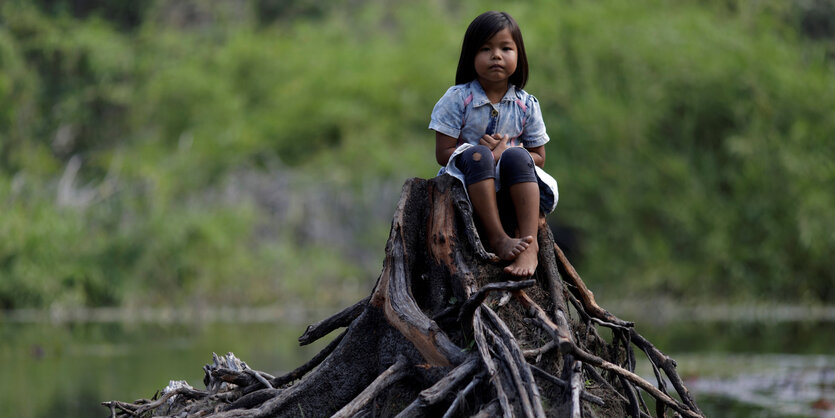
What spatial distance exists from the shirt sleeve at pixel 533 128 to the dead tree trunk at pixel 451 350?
384 mm

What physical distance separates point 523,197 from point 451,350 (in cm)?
66

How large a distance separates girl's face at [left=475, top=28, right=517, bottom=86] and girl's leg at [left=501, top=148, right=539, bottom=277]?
37cm

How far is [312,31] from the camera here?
103ft

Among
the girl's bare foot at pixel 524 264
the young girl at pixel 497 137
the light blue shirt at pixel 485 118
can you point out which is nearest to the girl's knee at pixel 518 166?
the young girl at pixel 497 137

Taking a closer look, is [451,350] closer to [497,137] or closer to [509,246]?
[509,246]

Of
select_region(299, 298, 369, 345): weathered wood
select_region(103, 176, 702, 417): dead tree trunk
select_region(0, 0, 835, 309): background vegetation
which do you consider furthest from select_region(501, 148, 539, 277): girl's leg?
select_region(0, 0, 835, 309): background vegetation

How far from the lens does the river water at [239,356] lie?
8539mm

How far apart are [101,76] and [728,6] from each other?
12.5 metres

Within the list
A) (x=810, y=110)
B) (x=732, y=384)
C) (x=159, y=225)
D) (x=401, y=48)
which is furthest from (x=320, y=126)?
(x=732, y=384)

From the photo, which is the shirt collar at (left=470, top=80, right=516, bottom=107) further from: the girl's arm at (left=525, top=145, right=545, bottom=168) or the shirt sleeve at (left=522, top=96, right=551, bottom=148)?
the girl's arm at (left=525, top=145, right=545, bottom=168)

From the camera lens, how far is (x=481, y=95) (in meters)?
4.83

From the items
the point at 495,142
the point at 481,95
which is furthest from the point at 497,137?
the point at 481,95

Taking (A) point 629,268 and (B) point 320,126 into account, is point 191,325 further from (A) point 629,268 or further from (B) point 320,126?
(B) point 320,126

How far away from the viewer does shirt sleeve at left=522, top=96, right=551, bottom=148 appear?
193 inches
